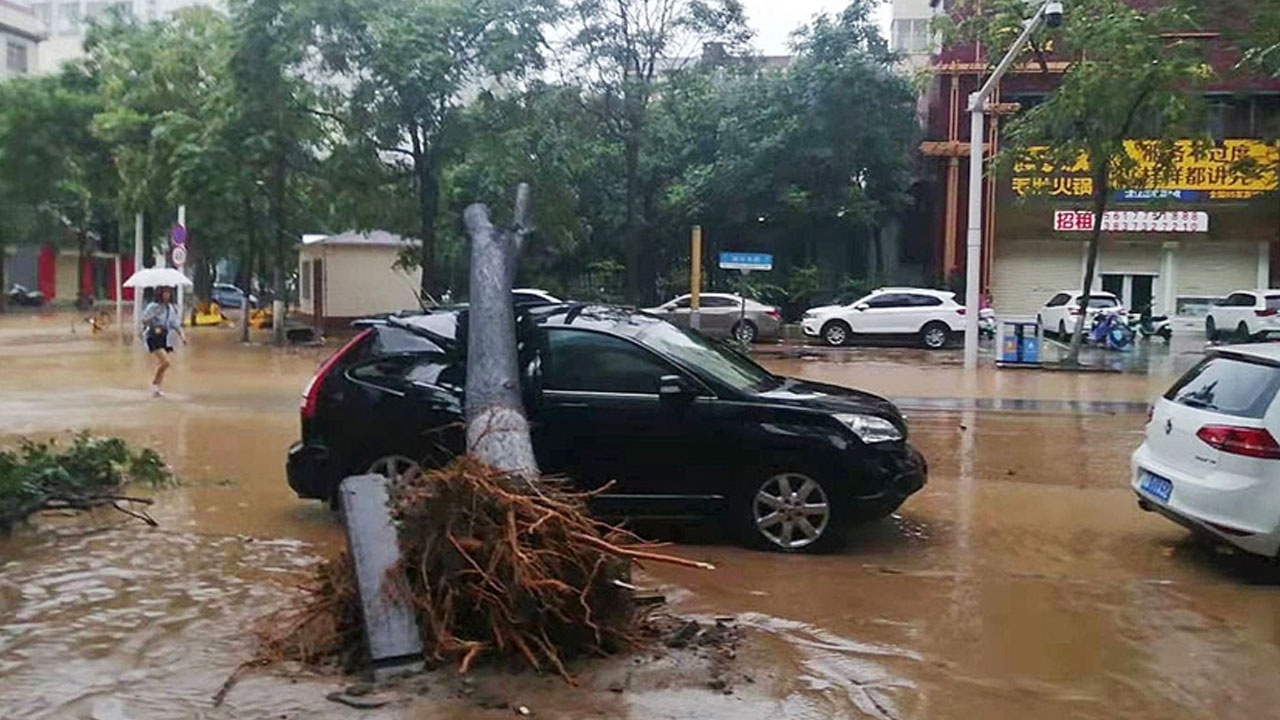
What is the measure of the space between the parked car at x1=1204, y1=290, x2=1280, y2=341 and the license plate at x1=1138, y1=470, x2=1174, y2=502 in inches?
1009

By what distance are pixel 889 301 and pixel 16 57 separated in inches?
1801

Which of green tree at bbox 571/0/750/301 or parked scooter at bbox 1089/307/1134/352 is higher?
green tree at bbox 571/0/750/301

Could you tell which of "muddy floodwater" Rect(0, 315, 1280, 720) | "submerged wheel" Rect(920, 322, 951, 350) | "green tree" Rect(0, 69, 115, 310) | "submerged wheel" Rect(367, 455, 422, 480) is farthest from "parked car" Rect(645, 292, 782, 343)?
"submerged wheel" Rect(367, 455, 422, 480)

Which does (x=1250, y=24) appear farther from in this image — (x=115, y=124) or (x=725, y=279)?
(x=115, y=124)

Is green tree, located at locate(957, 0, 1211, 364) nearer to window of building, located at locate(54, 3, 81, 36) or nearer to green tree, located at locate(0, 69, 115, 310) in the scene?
green tree, located at locate(0, 69, 115, 310)

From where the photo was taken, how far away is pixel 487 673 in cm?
553

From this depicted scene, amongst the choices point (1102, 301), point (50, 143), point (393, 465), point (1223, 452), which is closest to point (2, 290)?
point (50, 143)

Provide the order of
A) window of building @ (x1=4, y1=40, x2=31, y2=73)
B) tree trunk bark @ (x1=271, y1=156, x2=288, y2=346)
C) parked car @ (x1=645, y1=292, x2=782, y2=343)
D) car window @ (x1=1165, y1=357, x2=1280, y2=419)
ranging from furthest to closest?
window of building @ (x1=4, y1=40, x2=31, y2=73) < parked car @ (x1=645, y1=292, x2=782, y2=343) < tree trunk bark @ (x1=271, y1=156, x2=288, y2=346) < car window @ (x1=1165, y1=357, x2=1280, y2=419)

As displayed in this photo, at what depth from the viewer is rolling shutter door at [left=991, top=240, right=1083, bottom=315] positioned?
132 feet

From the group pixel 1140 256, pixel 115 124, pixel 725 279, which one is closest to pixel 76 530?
pixel 115 124

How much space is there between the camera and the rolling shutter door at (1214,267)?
39250mm

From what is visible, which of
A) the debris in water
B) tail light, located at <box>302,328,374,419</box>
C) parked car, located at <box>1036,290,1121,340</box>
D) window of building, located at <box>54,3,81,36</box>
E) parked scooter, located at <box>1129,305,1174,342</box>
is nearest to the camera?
the debris in water

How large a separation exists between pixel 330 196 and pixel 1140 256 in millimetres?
24033

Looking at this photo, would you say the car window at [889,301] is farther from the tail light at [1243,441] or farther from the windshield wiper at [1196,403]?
the tail light at [1243,441]
